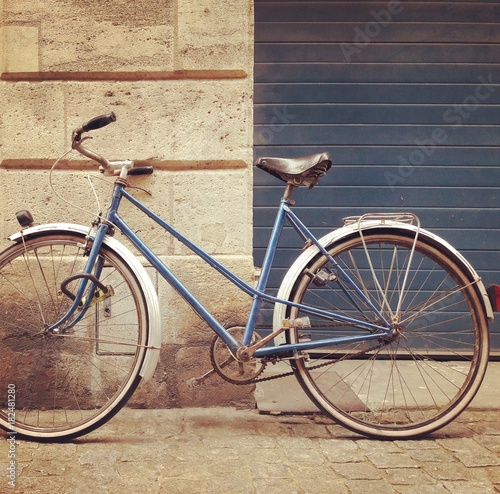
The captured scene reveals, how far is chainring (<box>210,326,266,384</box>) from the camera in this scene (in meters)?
3.09

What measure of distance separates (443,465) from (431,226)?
243 cm

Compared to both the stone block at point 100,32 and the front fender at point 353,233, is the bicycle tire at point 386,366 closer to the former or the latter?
the front fender at point 353,233

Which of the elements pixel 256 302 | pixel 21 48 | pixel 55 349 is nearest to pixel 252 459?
pixel 256 302

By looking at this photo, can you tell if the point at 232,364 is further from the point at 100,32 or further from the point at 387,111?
the point at 387,111

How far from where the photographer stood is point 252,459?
2.86 meters

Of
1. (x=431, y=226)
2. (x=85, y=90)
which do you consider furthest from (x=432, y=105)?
(x=85, y=90)

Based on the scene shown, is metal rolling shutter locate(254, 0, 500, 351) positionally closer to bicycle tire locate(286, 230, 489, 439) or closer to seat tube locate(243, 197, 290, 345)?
bicycle tire locate(286, 230, 489, 439)

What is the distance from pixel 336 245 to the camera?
3115 millimetres

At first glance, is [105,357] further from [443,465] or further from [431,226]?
[431,226]

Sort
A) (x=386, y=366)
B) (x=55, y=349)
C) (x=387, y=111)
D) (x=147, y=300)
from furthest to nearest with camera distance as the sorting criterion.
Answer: (x=387, y=111) < (x=386, y=366) < (x=55, y=349) < (x=147, y=300)

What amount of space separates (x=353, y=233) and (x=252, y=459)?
114 centimetres

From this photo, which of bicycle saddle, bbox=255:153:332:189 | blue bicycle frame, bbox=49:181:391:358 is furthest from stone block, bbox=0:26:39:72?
bicycle saddle, bbox=255:153:332:189

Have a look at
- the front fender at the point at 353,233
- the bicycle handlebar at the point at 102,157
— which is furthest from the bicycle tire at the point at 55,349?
the front fender at the point at 353,233

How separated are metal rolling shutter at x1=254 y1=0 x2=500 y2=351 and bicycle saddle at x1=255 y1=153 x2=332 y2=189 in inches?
68.4
